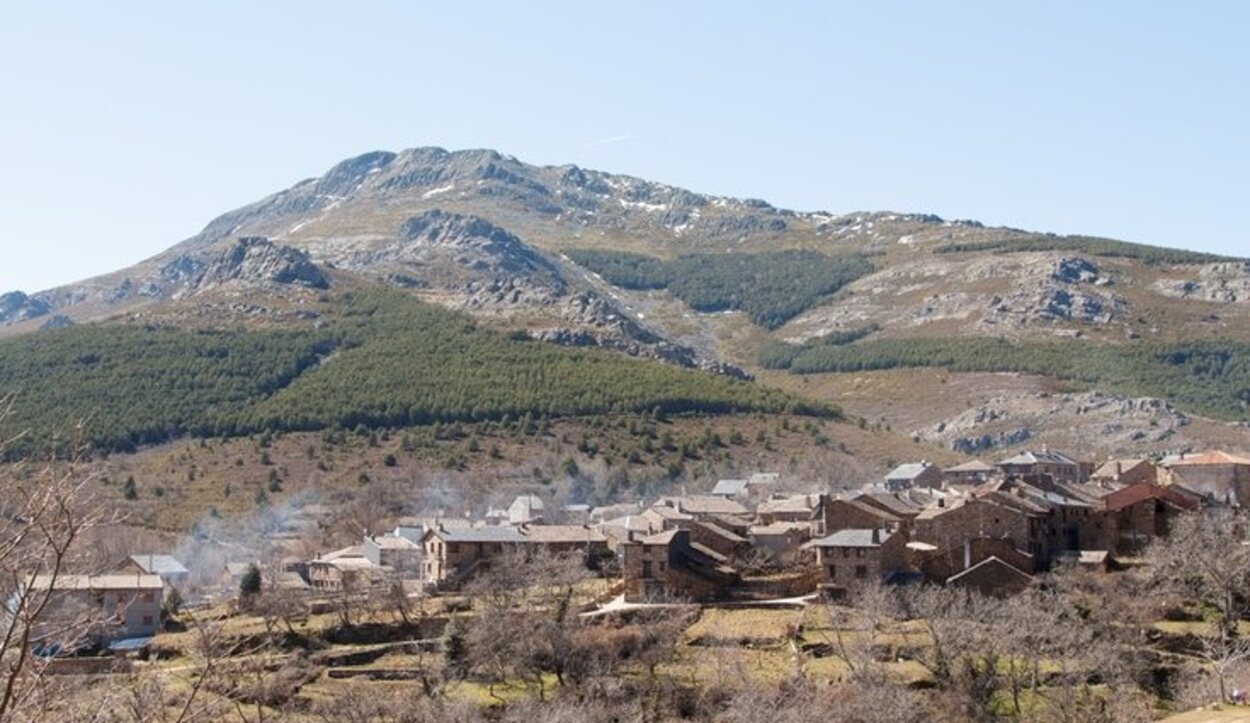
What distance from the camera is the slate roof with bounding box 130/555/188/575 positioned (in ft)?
241

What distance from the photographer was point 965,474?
88938mm

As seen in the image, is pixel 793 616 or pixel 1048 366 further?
pixel 1048 366

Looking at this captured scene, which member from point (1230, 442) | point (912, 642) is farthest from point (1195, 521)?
point (1230, 442)

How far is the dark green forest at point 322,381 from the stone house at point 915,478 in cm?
3734

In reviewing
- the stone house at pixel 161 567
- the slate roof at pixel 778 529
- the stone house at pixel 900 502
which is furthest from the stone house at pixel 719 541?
the stone house at pixel 161 567

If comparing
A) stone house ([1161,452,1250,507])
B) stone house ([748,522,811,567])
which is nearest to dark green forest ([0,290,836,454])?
stone house ([1161,452,1250,507])

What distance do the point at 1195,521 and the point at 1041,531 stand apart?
6.05 m

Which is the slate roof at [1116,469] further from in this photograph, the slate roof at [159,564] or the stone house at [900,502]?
the slate roof at [159,564]

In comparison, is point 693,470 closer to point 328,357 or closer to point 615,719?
point 328,357

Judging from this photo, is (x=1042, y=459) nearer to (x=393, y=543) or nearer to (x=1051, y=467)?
(x=1051, y=467)

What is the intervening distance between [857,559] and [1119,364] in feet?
389

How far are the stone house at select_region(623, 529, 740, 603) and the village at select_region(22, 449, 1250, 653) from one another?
6 cm

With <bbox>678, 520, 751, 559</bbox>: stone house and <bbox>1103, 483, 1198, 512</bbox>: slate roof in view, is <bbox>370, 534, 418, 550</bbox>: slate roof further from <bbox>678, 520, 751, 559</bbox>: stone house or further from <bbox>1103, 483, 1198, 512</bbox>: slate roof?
<bbox>1103, 483, 1198, 512</bbox>: slate roof

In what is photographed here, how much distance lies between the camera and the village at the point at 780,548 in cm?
6059
